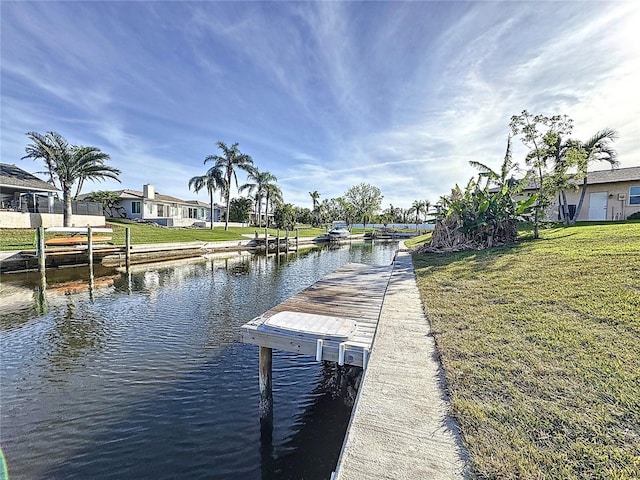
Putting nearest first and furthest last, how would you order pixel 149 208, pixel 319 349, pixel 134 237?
pixel 319 349 → pixel 134 237 → pixel 149 208

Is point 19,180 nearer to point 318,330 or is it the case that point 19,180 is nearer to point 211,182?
point 211,182

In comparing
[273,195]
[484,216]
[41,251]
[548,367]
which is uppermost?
[273,195]

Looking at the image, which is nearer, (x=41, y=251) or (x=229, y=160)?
(x=41, y=251)

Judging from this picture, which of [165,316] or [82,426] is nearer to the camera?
Answer: [82,426]

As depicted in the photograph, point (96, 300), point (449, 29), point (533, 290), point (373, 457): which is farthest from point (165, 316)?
point (449, 29)

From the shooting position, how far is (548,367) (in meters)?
3.62

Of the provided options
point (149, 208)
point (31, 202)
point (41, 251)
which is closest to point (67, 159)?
point (31, 202)

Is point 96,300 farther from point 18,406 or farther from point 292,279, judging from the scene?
point 292,279

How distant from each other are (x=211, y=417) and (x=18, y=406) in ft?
10.8

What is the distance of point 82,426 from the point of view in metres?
4.80

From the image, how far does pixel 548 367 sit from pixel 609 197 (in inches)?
1062

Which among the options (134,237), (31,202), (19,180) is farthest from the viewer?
(134,237)

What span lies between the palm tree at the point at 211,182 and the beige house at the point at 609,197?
112 feet

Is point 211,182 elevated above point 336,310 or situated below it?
above
